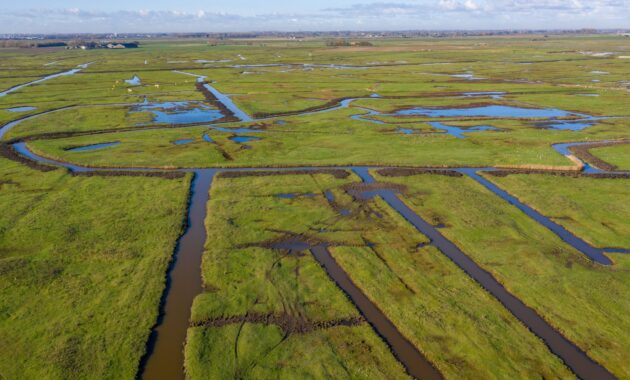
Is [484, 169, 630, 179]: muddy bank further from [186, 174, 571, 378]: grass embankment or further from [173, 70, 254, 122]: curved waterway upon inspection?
[173, 70, 254, 122]: curved waterway

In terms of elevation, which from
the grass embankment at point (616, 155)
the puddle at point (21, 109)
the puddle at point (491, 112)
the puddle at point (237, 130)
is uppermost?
the puddle at point (21, 109)

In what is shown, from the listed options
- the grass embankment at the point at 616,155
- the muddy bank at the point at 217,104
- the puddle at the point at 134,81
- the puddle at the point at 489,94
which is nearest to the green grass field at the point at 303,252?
the grass embankment at the point at 616,155

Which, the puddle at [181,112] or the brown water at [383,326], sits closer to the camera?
the brown water at [383,326]

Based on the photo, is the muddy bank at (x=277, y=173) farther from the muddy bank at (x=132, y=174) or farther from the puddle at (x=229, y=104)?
the puddle at (x=229, y=104)

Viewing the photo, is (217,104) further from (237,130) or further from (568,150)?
(568,150)

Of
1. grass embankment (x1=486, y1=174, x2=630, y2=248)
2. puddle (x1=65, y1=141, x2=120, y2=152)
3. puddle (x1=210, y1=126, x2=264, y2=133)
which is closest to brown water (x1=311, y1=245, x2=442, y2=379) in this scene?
grass embankment (x1=486, y1=174, x2=630, y2=248)

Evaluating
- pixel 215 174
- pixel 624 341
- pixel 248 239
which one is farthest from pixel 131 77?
pixel 624 341
